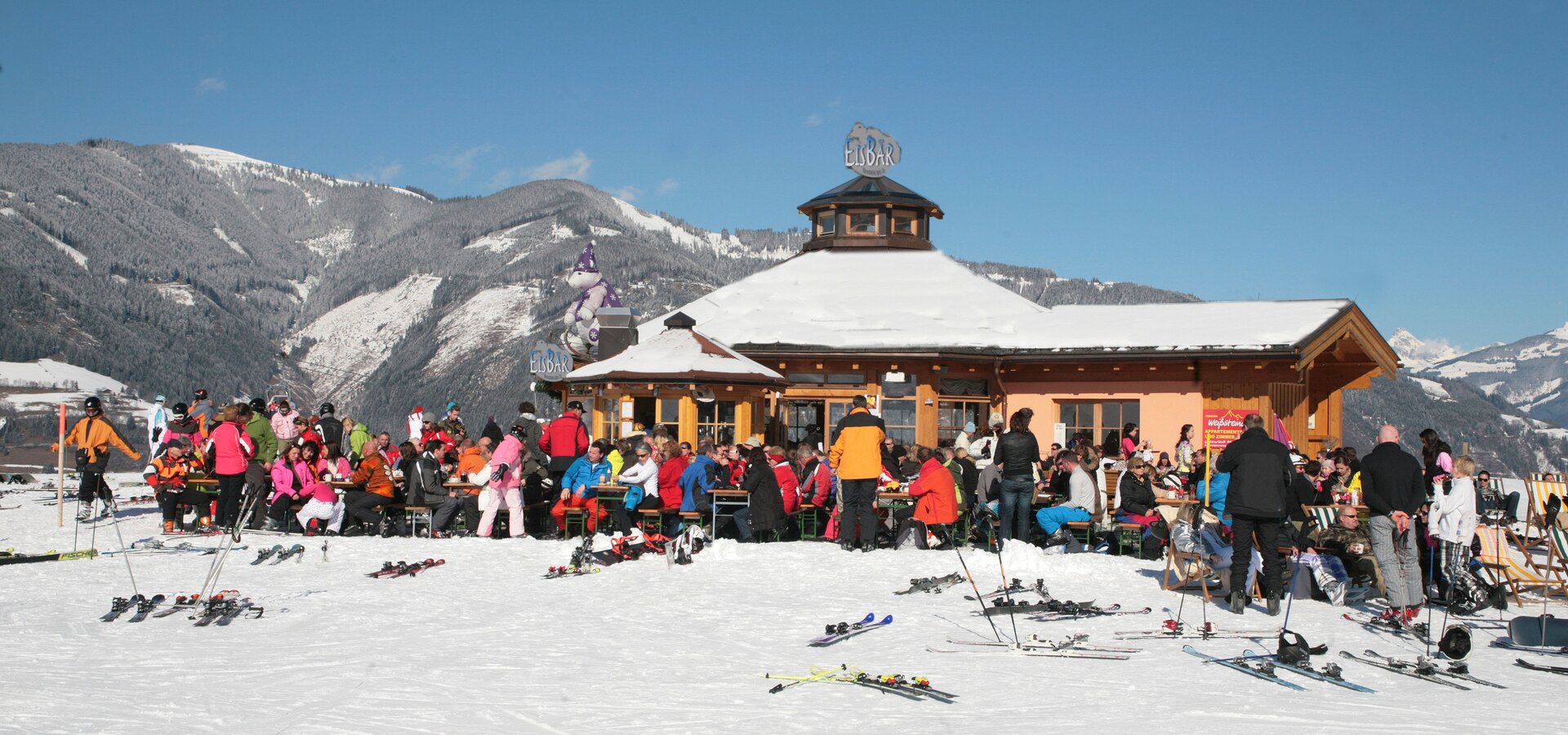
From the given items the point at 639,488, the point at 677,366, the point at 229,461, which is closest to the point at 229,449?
the point at 229,461

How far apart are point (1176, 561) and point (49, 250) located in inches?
7117

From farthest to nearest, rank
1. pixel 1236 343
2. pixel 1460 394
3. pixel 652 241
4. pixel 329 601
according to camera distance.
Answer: pixel 652 241, pixel 1460 394, pixel 1236 343, pixel 329 601

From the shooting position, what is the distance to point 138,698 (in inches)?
266

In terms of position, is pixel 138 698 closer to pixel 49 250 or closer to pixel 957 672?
pixel 957 672

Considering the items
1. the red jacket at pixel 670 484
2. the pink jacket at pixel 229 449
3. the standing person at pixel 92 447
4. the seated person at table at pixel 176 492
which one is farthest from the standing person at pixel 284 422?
the red jacket at pixel 670 484

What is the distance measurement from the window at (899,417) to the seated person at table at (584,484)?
7.38 m

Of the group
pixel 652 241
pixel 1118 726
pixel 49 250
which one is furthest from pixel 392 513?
pixel 49 250

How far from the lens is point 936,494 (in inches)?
522

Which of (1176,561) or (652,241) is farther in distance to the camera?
(652,241)

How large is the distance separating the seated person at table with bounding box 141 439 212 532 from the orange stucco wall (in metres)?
11.7

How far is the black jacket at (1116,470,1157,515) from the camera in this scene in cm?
1305

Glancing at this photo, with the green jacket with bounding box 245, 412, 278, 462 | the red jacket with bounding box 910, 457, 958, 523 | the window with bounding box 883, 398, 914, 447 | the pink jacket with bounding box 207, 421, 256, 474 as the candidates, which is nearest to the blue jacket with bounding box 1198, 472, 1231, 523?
the red jacket with bounding box 910, 457, 958, 523

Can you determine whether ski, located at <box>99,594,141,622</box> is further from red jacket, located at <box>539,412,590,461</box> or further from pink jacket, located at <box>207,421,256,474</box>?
red jacket, located at <box>539,412,590,461</box>

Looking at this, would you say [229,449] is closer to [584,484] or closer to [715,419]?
[584,484]
